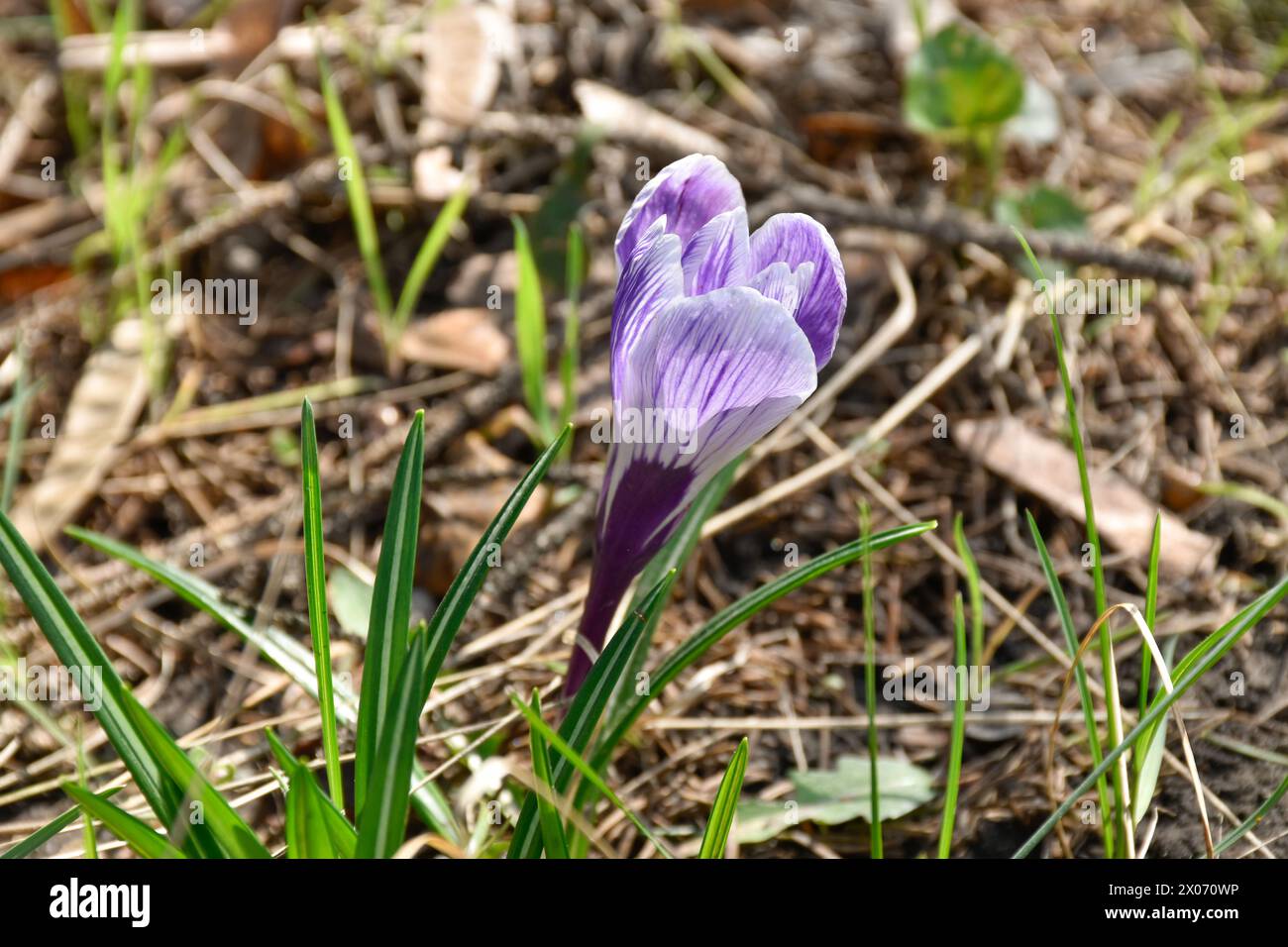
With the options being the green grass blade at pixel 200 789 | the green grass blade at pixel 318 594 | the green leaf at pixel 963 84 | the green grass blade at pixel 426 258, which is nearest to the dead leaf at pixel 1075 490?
the green leaf at pixel 963 84

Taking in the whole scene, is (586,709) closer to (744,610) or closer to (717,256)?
(744,610)

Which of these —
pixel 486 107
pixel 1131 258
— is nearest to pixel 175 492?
pixel 486 107

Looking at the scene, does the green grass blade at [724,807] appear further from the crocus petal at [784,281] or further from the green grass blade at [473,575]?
the crocus petal at [784,281]

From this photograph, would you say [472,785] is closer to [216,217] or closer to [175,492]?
[175,492]

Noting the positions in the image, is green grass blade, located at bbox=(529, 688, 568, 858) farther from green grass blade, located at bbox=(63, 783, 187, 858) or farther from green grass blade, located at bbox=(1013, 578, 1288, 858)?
green grass blade, located at bbox=(1013, 578, 1288, 858)

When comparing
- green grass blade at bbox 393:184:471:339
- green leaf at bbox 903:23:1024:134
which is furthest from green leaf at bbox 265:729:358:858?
green leaf at bbox 903:23:1024:134

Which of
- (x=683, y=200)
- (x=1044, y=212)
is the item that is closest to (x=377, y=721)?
(x=683, y=200)

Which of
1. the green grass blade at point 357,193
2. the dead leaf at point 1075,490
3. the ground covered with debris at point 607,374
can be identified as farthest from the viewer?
the green grass blade at point 357,193
